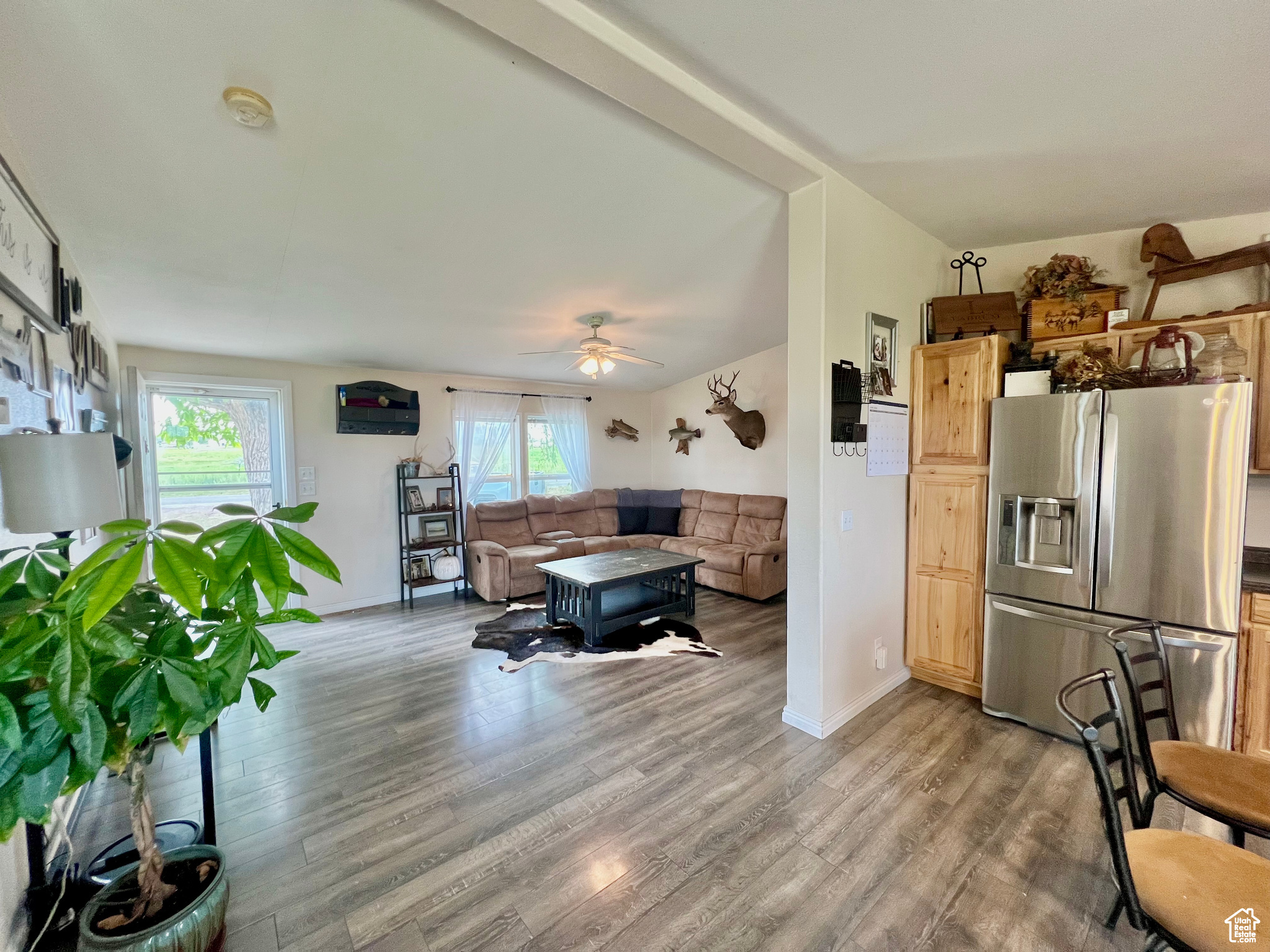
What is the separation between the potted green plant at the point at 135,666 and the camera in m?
0.92

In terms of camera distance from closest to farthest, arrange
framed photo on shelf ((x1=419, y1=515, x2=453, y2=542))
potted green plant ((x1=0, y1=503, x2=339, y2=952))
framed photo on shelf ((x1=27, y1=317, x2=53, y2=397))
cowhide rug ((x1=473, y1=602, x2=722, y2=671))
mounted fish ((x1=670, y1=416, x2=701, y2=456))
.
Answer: potted green plant ((x1=0, y1=503, x2=339, y2=952))
framed photo on shelf ((x1=27, y1=317, x2=53, y2=397))
cowhide rug ((x1=473, y1=602, x2=722, y2=671))
framed photo on shelf ((x1=419, y1=515, x2=453, y2=542))
mounted fish ((x1=670, y1=416, x2=701, y2=456))

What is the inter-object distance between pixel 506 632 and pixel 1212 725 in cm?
398

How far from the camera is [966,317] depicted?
2.92 m

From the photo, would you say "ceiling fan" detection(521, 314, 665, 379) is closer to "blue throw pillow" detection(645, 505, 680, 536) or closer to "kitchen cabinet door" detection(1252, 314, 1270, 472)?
"blue throw pillow" detection(645, 505, 680, 536)

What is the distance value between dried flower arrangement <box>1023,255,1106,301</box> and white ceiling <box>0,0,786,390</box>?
1.46 metres

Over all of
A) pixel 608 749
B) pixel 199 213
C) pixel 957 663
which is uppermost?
pixel 199 213

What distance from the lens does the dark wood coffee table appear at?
388 cm

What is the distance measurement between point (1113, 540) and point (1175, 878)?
1585 mm

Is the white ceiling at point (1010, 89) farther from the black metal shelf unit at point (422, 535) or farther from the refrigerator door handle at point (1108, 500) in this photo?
the black metal shelf unit at point (422, 535)

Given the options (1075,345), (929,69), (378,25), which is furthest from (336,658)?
(1075,345)

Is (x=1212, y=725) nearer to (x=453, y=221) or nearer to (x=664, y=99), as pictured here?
(x=664, y=99)

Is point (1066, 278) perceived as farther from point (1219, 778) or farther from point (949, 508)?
point (1219, 778)

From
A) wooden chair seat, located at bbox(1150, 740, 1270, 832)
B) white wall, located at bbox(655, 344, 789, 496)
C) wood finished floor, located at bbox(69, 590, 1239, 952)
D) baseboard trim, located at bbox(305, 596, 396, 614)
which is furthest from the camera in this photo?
white wall, located at bbox(655, 344, 789, 496)

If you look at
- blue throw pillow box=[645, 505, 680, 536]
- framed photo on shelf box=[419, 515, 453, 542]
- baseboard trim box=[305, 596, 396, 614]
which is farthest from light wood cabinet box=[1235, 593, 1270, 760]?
baseboard trim box=[305, 596, 396, 614]
